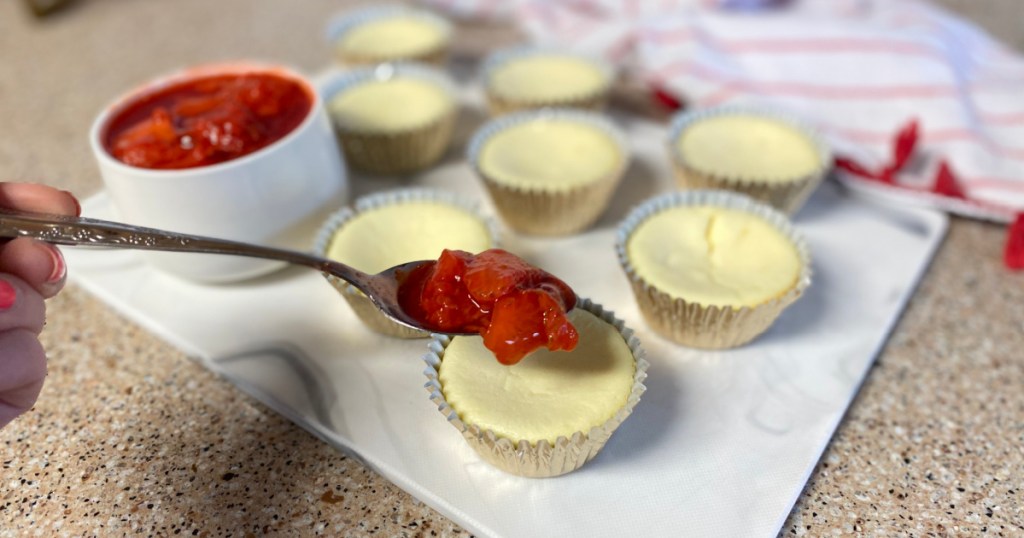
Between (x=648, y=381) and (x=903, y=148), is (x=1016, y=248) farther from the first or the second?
(x=648, y=381)

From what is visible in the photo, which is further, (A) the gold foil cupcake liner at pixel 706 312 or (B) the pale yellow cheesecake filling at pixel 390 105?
(B) the pale yellow cheesecake filling at pixel 390 105

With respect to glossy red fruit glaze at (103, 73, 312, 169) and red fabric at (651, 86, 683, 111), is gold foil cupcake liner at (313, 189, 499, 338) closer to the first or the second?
glossy red fruit glaze at (103, 73, 312, 169)

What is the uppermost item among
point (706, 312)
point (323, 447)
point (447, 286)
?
point (447, 286)

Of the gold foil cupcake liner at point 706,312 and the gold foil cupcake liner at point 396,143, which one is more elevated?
the gold foil cupcake liner at point 396,143

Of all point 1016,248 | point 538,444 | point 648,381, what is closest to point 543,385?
point 538,444

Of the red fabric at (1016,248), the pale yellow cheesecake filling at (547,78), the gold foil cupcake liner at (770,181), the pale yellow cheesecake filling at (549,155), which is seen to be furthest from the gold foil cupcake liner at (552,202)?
the red fabric at (1016,248)

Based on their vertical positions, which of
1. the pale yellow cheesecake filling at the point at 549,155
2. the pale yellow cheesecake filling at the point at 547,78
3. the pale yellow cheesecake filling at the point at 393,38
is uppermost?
the pale yellow cheesecake filling at the point at 393,38

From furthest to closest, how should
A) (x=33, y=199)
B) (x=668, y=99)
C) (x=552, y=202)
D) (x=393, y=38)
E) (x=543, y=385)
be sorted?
(x=393, y=38)
(x=668, y=99)
(x=552, y=202)
(x=543, y=385)
(x=33, y=199)

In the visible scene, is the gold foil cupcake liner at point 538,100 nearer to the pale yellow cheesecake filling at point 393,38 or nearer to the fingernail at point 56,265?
the pale yellow cheesecake filling at point 393,38
